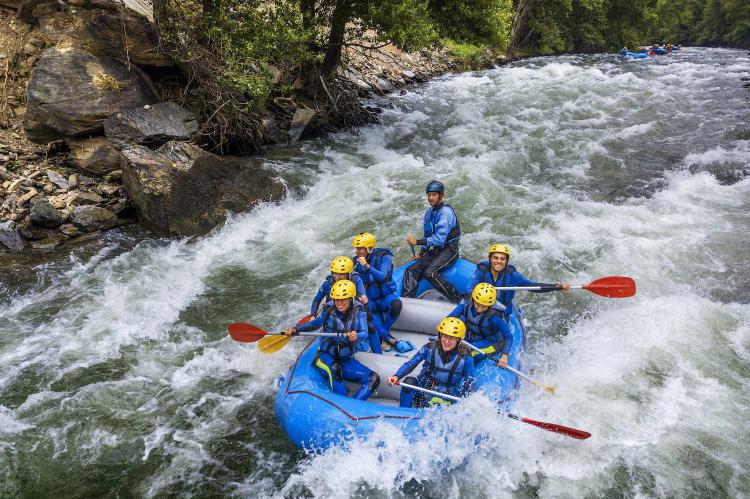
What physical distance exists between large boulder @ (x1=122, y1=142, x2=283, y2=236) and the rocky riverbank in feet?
0.06

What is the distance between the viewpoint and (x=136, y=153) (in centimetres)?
861

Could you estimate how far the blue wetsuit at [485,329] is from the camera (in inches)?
209

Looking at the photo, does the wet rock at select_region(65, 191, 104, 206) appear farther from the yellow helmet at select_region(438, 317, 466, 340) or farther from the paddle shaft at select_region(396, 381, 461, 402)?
the yellow helmet at select_region(438, 317, 466, 340)

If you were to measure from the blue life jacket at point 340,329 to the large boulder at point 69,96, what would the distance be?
632 centimetres

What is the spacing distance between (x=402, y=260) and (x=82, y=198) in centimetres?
508

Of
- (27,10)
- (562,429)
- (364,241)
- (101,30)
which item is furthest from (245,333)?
(27,10)

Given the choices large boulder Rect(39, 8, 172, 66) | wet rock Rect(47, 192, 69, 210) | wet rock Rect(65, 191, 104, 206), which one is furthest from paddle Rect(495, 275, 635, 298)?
large boulder Rect(39, 8, 172, 66)

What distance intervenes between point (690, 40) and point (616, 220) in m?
63.1

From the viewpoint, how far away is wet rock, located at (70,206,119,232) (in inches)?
320

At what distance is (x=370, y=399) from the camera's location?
5113 millimetres

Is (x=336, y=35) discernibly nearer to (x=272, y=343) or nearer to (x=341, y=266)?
(x=341, y=266)

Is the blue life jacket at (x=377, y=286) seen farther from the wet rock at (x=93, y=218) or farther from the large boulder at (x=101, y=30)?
the large boulder at (x=101, y=30)

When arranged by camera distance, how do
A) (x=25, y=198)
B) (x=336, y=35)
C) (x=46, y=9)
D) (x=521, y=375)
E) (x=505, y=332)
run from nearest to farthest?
(x=521, y=375)
(x=505, y=332)
(x=25, y=198)
(x=46, y=9)
(x=336, y=35)

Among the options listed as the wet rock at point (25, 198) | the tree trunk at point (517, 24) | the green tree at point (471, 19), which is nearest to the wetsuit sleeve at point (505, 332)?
the wet rock at point (25, 198)
